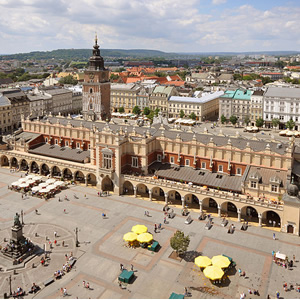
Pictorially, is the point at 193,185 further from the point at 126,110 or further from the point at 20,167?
the point at 126,110

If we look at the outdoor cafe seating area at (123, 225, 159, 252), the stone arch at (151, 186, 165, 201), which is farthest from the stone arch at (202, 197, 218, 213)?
the outdoor cafe seating area at (123, 225, 159, 252)

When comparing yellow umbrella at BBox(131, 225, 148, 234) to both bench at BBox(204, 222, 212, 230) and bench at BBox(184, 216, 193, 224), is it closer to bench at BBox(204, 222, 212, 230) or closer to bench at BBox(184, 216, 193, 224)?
bench at BBox(184, 216, 193, 224)

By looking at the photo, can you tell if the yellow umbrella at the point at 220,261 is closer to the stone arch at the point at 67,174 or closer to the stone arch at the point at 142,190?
the stone arch at the point at 142,190

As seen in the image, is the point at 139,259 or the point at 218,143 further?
the point at 218,143

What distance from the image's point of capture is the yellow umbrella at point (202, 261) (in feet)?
167

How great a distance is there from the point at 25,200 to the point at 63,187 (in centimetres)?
1021

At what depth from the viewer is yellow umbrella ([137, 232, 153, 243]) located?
57625mm

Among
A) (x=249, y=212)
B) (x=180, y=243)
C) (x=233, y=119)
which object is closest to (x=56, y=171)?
(x=180, y=243)

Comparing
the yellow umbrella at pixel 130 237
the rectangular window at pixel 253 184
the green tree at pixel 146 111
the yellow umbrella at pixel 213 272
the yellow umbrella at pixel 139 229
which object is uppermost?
the green tree at pixel 146 111

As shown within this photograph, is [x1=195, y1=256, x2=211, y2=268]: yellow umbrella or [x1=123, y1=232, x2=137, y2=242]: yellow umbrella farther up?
[x1=123, y1=232, x2=137, y2=242]: yellow umbrella

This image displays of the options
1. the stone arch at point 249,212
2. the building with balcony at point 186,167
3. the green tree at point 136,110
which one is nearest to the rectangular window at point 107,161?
the building with balcony at point 186,167

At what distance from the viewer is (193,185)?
75.7m

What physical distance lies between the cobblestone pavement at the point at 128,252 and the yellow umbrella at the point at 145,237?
1896 millimetres

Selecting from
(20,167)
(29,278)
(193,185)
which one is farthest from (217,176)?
(20,167)
